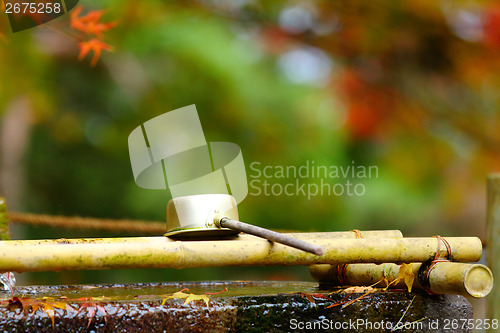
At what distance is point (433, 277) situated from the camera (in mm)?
1594

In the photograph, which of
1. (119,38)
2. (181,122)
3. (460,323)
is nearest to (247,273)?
(181,122)

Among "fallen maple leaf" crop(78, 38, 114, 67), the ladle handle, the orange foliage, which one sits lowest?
the ladle handle

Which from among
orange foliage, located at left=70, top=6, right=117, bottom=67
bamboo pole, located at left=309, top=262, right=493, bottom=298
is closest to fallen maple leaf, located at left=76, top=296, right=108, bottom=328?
bamboo pole, located at left=309, top=262, right=493, bottom=298

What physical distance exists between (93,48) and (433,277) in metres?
3.45

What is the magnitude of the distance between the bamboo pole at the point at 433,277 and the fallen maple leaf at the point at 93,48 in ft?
8.88

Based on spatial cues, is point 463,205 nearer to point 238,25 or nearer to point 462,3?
point 462,3

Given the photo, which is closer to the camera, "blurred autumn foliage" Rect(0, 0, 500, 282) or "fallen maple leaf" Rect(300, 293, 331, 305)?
"fallen maple leaf" Rect(300, 293, 331, 305)

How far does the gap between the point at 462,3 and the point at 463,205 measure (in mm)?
1755

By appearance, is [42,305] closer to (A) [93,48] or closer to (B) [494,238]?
(B) [494,238]

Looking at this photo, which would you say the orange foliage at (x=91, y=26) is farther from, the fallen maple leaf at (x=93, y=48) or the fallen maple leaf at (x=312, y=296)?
the fallen maple leaf at (x=312, y=296)

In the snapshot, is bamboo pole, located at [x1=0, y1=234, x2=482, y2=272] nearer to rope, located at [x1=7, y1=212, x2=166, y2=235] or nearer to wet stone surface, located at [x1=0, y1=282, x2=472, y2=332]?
wet stone surface, located at [x1=0, y1=282, x2=472, y2=332]

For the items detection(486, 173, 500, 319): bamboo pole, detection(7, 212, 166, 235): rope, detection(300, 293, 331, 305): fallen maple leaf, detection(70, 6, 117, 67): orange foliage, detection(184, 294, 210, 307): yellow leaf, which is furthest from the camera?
detection(70, 6, 117, 67): orange foliage

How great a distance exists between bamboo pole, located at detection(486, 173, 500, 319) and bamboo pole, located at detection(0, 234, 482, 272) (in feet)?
2.93

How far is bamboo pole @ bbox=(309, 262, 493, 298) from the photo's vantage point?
4.93 feet
